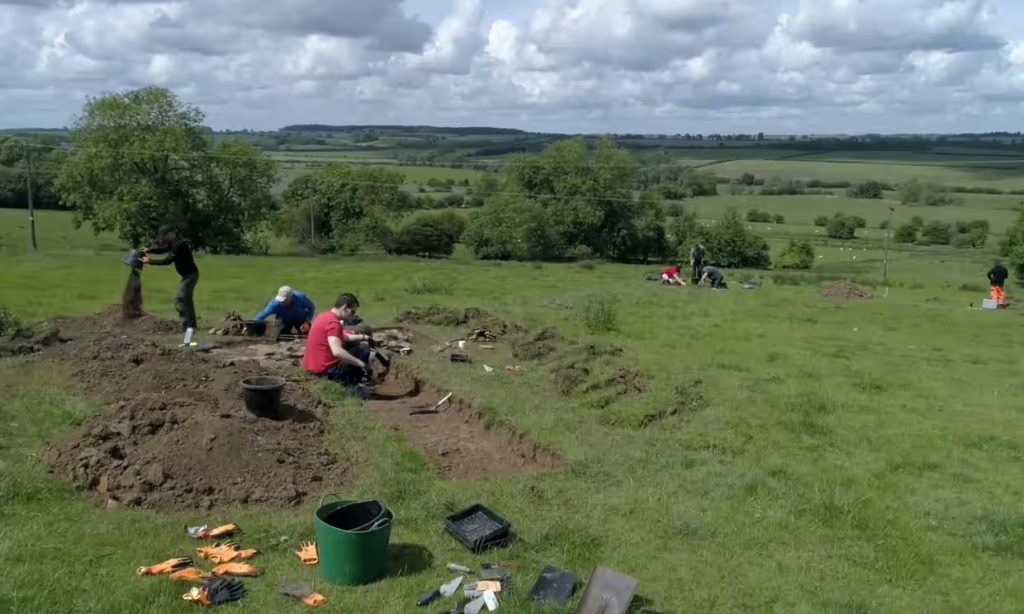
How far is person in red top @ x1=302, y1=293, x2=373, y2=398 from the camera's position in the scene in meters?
→ 11.8

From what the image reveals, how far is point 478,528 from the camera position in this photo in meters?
7.36

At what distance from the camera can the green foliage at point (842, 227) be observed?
221 feet

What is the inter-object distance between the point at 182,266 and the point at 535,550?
10.3 metres

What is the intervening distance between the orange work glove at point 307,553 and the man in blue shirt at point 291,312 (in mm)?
9326

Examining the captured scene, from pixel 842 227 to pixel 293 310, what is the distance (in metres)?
60.7

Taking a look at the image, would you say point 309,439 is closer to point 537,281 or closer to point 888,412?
point 888,412

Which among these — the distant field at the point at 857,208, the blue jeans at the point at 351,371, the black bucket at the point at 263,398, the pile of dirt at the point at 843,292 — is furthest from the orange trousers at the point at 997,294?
the distant field at the point at 857,208

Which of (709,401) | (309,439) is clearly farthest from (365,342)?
(709,401)

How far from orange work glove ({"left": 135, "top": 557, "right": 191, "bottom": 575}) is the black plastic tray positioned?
217cm

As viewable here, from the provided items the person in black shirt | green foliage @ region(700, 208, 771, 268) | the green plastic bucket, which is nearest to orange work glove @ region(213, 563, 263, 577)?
the green plastic bucket

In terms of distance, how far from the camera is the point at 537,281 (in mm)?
32719

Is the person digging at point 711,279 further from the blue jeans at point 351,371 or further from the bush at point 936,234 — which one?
the bush at point 936,234

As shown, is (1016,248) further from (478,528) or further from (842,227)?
(478,528)

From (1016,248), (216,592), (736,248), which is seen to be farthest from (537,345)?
(736,248)
